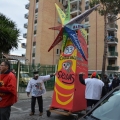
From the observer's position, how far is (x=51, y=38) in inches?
1650

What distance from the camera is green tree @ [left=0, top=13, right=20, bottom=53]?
1147 centimetres

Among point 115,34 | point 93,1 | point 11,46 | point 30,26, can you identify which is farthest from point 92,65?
point 11,46

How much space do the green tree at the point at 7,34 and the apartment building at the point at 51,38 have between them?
2685 centimetres

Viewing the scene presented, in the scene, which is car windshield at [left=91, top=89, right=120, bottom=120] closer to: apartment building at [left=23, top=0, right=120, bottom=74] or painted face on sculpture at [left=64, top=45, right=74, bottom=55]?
painted face on sculpture at [left=64, top=45, right=74, bottom=55]

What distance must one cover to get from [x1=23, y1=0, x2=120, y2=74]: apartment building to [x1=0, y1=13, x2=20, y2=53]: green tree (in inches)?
1057

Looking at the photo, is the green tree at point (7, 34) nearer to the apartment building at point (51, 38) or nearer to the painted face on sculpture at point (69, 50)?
the painted face on sculpture at point (69, 50)

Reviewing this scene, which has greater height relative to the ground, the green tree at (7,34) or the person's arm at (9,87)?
the green tree at (7,34)

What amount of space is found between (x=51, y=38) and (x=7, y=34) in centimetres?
3051

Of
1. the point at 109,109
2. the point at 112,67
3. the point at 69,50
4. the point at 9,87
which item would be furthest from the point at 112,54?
the point at 109,109

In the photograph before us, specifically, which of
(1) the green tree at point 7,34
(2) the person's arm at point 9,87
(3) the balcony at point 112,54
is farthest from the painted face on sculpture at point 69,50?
(3) the balcony at point 112,54

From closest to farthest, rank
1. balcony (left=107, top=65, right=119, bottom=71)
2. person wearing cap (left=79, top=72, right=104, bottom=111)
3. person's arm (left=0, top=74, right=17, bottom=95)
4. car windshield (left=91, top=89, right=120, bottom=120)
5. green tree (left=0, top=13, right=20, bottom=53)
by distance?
car windshield (left=91, top=89, right=120, bottom=120) < person's arm (left=0, top=74, right=17, bottom=95) < person wearing cap (left=79, top=72, right=104, bottom=111) < green tree (left=0, top=13, right=20, bottom=53) < balcony (left=107, top=65, right=119, bottom=71)

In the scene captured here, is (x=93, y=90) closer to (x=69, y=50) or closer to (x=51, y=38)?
(x=69, y=50)

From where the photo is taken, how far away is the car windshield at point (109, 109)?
3.07 meters

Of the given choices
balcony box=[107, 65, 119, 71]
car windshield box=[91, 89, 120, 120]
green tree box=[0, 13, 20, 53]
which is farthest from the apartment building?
car windshield box=[91, 89, 120, 120]
